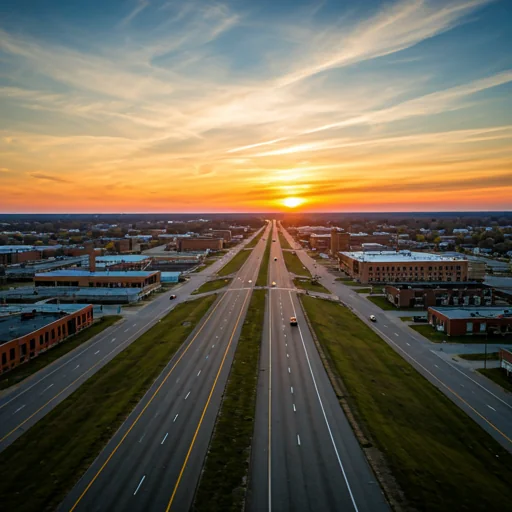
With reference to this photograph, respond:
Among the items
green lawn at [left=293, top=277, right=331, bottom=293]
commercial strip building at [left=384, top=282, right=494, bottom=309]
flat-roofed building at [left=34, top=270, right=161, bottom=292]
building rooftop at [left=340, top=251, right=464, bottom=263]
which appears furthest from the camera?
building rooftop at [left=340, top=251, right=464, bottom=263]

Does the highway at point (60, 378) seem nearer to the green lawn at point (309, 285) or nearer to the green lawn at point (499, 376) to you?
the green lawn at point (309, 285)

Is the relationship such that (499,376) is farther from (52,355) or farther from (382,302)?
(52,355)

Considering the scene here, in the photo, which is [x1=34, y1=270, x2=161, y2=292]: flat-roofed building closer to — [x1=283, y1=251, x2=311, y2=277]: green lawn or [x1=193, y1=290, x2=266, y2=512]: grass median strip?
[x1=283, y1=251, x2=311, y2=277]: green lawn

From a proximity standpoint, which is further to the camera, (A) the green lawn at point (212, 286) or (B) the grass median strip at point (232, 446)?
(A) the green lawn at point (212, 286)

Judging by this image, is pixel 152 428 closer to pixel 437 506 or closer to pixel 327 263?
pixel 437 506

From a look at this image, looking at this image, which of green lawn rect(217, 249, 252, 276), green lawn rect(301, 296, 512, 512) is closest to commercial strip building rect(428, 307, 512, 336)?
green lawn rect(301, 296, 512, 512)

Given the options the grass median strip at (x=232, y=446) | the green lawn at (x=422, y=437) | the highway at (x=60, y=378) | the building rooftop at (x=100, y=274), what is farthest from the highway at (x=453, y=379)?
the building rooftop at (x=100, y=274)
